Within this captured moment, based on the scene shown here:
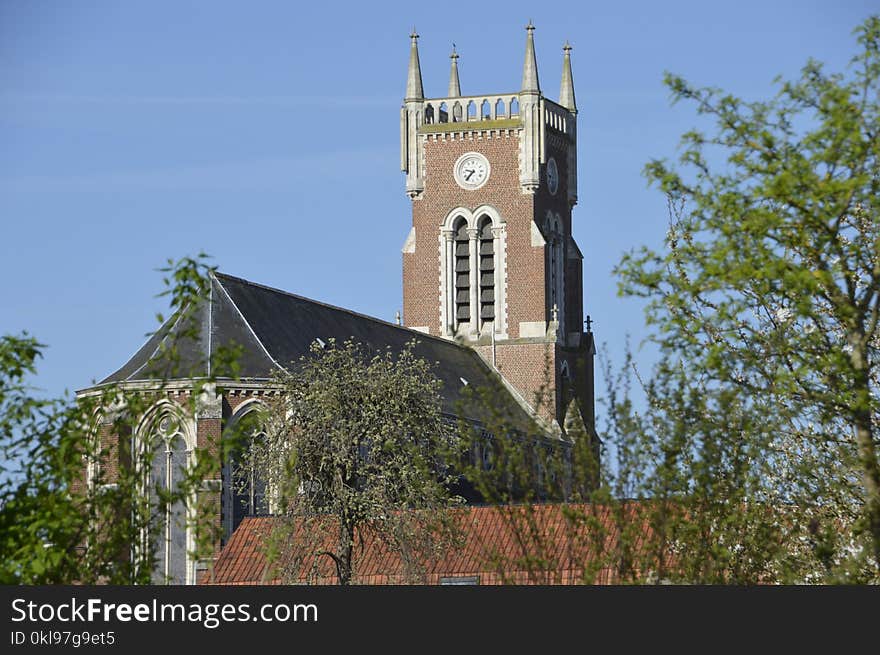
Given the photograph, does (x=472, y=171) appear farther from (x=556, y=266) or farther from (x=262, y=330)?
(x=262, y=330)

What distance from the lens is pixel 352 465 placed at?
37.9m

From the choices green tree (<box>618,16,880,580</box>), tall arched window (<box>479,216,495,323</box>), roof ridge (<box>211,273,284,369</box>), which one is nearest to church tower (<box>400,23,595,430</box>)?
tall arched window (<box>479,216,495,323</box>)

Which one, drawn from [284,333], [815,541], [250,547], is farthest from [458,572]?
[815,541]

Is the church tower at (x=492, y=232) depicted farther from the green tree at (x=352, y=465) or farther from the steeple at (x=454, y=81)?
the green tree at (x=352, y=465)

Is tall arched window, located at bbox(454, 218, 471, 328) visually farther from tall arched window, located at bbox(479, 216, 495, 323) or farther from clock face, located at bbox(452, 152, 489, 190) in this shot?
clock face, located at bbox(452, 152, 489, 190)

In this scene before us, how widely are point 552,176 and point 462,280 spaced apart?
18.7ft

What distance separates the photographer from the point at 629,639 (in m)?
12.5

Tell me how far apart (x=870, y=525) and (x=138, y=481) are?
607 centimetres

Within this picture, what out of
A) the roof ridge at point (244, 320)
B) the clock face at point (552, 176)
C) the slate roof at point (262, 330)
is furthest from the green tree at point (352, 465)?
the clock face at point (552, 176)

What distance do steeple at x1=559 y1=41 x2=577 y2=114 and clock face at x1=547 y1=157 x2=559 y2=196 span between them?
13.5 feet

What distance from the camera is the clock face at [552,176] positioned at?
66.2 metres

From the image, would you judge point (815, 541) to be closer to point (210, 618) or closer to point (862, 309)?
point (862, 309)

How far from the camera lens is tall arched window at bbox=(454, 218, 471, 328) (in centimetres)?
6519

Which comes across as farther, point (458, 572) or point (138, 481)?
point (458, 572)
